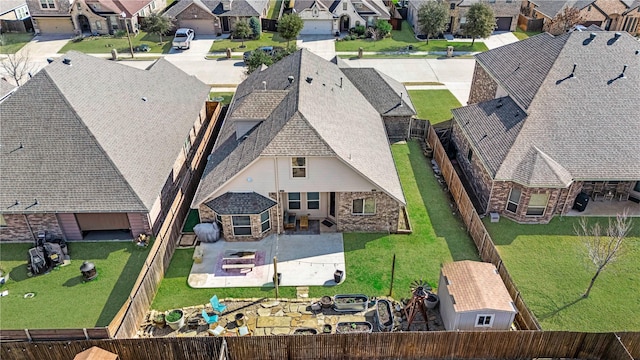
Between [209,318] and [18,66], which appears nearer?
[209,318]

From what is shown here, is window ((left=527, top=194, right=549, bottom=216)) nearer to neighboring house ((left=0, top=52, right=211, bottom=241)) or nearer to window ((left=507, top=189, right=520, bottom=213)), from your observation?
window ((left=507, top=189, right=520, bottom=213))

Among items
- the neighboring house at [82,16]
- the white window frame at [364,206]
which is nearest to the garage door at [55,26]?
the neighboring house at [82,16]

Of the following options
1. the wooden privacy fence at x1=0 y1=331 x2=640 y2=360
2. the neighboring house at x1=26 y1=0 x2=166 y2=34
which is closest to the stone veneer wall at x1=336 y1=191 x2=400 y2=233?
the wooden privacy fence at x1=0 y1=331 x2=640 y2=360

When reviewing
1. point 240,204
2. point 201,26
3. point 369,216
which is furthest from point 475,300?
point 201,26

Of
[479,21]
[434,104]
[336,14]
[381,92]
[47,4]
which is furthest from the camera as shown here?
[336,14]

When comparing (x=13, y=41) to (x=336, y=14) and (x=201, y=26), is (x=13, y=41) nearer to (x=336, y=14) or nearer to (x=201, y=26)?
(x=201, y=26)

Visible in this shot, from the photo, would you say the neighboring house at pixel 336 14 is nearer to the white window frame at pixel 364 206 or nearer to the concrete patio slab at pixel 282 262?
the white window frame at pixel 364 206

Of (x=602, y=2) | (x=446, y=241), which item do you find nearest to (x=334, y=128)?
(x=446, y=241)
